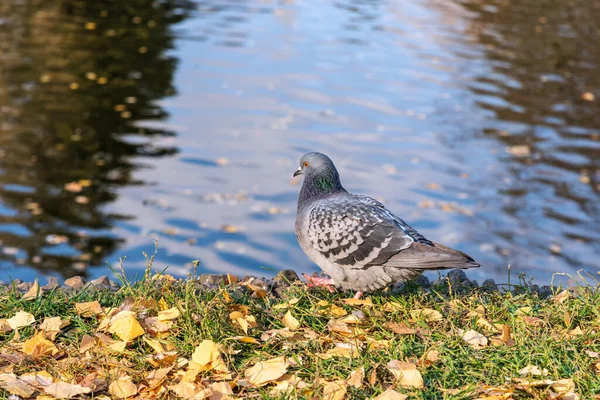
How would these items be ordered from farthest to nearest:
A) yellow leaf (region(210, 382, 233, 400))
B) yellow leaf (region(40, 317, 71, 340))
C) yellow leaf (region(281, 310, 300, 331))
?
yellow leaf (region(281, 310, 300, 331)) → yellow leaf (region(40, 317, 71, 340)) → yellow leaf (region(210, 382, 233, 400))

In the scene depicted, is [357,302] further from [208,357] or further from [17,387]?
[17,387]

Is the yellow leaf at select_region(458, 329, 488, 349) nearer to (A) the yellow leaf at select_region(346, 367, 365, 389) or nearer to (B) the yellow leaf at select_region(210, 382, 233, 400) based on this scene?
(A) the yellow leaf at select_region(346, 367, 365, 389)

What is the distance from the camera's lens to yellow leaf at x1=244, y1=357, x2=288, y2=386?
3816 mm

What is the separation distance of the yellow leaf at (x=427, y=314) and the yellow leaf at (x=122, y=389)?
1.68m

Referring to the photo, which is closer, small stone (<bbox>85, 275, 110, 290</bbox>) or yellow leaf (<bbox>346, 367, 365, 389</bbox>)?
yellow leaf (<bbox>346, 367, 365, 389</bbox>)

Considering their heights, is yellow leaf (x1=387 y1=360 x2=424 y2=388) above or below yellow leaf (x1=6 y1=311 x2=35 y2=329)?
above

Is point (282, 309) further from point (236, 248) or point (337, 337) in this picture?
point (236, 248)

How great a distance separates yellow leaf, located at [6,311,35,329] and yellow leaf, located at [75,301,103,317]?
0.87 ft

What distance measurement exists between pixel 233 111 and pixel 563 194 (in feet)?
17.8

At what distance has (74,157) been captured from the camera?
1103 cm

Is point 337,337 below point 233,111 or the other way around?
the other way around

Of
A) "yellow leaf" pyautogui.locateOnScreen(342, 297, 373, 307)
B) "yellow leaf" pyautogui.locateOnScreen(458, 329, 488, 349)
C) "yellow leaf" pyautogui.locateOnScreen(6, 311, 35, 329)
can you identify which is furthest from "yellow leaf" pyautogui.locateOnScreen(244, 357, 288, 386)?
"yellow leaf" pyautogui.locateOnScreen(6, 311, 35, 329)

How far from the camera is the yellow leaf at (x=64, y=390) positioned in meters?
3.73

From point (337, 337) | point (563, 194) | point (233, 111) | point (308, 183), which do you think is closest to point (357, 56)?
point (233, 111)
